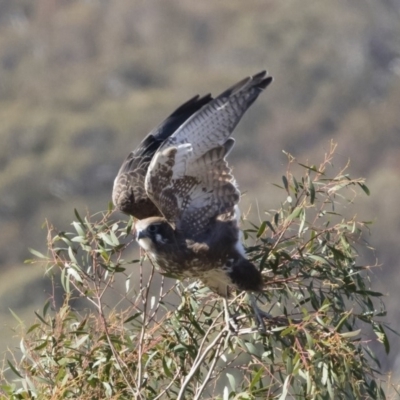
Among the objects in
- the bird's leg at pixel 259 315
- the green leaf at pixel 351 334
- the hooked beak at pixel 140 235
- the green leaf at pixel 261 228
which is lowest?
the green leaf at pixel 351 334

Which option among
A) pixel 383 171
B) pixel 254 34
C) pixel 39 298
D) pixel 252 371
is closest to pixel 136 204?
pixel 252 371

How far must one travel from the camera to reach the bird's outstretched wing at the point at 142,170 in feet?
14.9

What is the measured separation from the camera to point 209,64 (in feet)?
104

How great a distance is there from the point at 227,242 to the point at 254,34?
2900cm

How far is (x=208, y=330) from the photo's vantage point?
13.3 feet

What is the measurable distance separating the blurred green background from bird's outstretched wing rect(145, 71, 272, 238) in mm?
14165

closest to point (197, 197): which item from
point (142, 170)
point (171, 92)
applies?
point (142, 170)

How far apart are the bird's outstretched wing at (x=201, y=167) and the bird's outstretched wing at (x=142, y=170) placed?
0.09 metres

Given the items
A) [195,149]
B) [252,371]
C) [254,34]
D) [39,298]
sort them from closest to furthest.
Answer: [252,371], [195,149], [39,298], [254,34]

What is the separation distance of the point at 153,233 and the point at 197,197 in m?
0.25

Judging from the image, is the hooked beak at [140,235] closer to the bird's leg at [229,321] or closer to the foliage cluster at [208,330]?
the foliage cluster at [208,330]

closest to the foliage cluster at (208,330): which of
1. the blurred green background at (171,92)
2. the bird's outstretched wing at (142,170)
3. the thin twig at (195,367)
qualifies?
the thin twig at (195,367)

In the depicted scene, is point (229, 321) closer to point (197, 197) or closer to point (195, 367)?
point (195, 367)

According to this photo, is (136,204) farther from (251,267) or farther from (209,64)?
(209,64)
